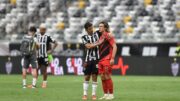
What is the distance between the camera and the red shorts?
1913cm

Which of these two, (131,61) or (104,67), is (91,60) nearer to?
(104,67)

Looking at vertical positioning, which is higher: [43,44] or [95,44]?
[95,44]

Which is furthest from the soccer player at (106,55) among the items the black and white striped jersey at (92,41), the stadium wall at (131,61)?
the stadium wall at (131,61)

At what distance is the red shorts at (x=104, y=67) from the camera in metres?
19.1

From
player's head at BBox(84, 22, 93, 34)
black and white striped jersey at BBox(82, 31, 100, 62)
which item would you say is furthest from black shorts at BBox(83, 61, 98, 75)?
player's head at BBox(84, 22, 93, 34)

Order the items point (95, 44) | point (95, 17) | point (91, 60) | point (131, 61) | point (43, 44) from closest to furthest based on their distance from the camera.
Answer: point (95, 44) < point (91, 60) < point (43, 44) < point (131, 61) < point (95, 17)

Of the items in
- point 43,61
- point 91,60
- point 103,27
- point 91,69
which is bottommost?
point 43,61

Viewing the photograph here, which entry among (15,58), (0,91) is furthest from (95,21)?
(0,91)

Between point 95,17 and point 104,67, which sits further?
point 95,17

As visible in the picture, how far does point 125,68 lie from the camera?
37.2m

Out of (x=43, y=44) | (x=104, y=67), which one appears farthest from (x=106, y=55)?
(x=43, y=44)

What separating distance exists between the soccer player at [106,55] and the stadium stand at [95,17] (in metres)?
20.9

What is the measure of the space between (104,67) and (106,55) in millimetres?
425

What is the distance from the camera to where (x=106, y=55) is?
63.8 feet
